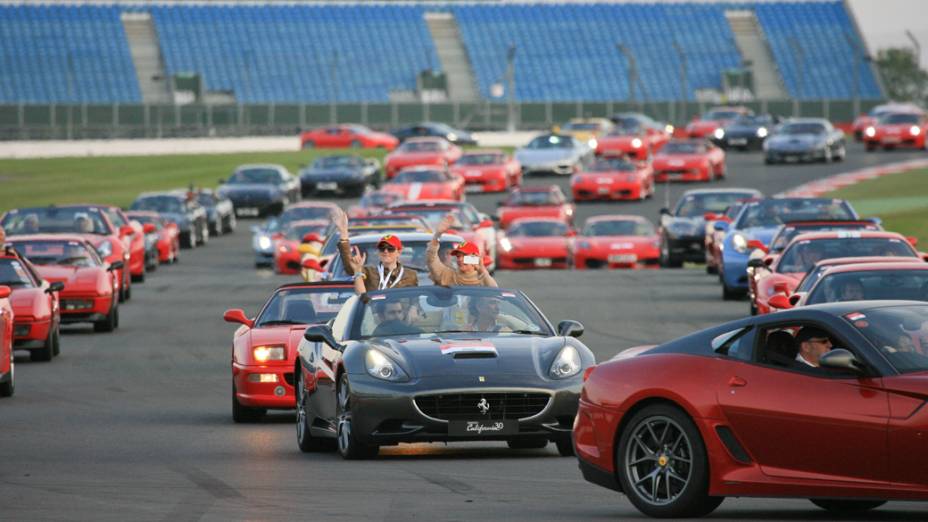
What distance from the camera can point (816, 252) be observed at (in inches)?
898

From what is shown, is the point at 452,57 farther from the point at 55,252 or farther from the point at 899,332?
the point at 899,332

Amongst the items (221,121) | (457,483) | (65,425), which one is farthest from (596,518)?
(221,121)

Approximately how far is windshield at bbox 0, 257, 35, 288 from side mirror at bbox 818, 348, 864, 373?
15.0 metres

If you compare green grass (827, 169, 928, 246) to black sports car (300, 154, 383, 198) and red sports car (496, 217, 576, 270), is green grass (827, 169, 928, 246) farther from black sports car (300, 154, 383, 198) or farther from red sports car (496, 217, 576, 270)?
black sports car (300, 154, 383, 198)

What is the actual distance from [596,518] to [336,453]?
439cm

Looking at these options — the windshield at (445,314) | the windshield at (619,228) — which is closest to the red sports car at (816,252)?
the windshield at (445,314)

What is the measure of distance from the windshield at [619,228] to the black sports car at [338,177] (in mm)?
19768

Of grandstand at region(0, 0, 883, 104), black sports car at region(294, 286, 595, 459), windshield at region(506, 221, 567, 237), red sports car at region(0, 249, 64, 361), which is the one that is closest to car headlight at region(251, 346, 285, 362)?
black sports car at region(294, 286, 595, 459)

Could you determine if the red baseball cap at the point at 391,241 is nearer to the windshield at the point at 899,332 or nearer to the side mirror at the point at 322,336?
the side mirror at the point at 322,336

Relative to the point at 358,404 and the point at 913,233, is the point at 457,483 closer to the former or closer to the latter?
the point at 358,404

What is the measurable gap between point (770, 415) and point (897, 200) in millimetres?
46172

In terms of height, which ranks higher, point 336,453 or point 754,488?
point 754,488

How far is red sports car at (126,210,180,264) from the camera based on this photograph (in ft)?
142

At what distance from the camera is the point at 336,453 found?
570 inches
